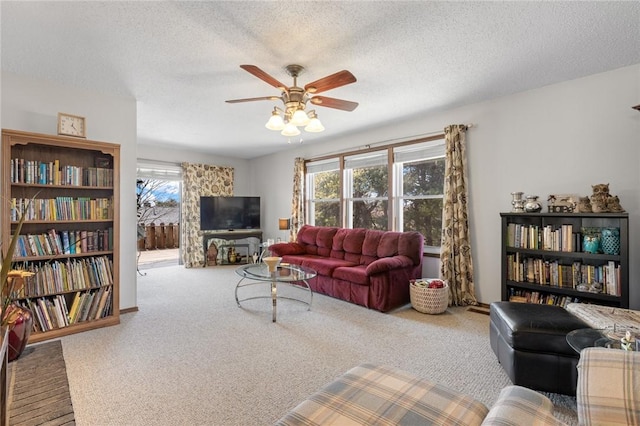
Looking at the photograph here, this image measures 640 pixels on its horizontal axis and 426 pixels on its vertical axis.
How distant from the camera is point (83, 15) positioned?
6.73ft

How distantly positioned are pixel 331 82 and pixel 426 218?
282cm

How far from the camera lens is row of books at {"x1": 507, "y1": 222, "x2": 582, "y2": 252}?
292cm

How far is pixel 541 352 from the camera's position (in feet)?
6.25

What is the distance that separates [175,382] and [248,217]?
4975 mm

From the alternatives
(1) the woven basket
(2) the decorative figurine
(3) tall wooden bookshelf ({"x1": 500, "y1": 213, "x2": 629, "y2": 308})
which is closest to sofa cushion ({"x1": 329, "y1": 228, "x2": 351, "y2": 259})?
(1) the woven basket

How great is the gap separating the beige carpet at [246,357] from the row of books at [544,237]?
0.95 metres

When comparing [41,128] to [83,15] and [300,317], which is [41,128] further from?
[300,317]

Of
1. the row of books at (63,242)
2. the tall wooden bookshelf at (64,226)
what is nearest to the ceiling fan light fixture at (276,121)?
the tall wooden bookshelf at (64,226)

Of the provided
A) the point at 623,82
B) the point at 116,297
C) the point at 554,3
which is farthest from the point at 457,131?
the point at 116,297

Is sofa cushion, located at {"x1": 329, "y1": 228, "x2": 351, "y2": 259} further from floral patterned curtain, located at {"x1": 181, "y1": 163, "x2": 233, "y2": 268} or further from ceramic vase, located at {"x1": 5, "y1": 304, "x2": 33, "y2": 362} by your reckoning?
ceramic vase, located at {"x1": 5, "y1": 304, "x2": 33, "y2": 362}

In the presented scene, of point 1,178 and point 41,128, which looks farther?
point 41,128

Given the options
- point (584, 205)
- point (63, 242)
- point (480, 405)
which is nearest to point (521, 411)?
point (480, 405)

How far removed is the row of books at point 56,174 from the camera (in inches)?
110

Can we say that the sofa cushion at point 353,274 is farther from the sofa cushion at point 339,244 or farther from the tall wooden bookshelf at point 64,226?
the tall wooden bookshelf at point 64,226
